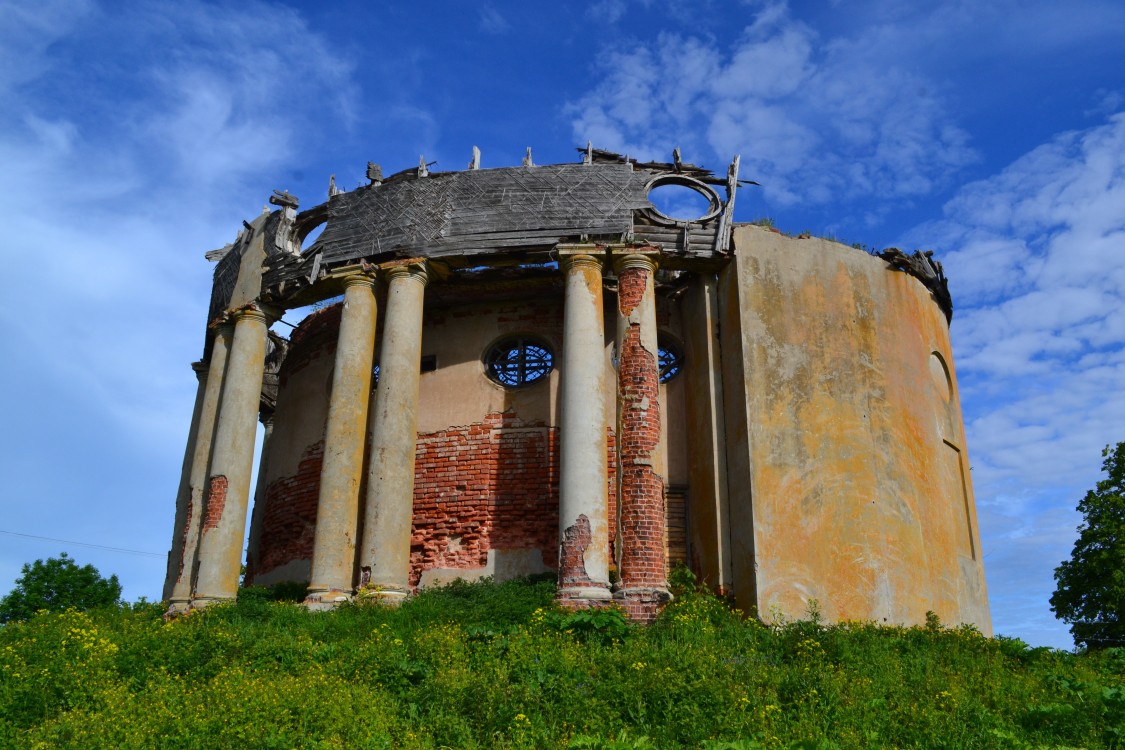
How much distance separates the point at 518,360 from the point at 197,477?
6129 mm

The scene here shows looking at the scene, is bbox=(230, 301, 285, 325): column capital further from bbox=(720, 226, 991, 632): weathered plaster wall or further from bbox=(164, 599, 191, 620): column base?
bbox=(720, 226, 991, 632): weathered plaster wall

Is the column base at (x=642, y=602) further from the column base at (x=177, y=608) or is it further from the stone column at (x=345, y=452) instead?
the column base at (x=177, y=608)

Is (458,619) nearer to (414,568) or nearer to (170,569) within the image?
(414,568)

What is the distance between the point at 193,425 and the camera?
746 inches

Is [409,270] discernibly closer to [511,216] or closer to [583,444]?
[511,216]

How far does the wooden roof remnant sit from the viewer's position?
1498 centimetres

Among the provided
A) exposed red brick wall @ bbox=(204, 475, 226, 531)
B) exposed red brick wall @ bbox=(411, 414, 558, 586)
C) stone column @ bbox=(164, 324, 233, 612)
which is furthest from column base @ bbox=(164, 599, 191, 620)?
exposed red brick wall @ bbox=(411, 414, 558, 586)

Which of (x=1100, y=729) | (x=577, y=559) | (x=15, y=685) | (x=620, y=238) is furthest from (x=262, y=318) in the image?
(x=1100, y=729)

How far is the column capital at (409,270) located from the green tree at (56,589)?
63.1 feet

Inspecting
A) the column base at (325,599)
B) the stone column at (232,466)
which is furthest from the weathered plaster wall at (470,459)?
the column base at (325,599)

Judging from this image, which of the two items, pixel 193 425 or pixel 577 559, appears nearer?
pixel 577 559

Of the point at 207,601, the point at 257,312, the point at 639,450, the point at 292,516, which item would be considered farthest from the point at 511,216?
the point at 207,601

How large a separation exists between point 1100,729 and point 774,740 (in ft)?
9.78

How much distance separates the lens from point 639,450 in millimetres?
13391
